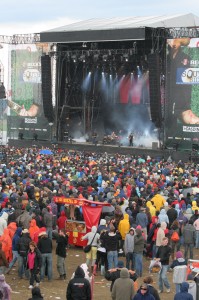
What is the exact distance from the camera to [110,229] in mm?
13719

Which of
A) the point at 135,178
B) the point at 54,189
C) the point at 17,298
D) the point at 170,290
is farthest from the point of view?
the point at 135,178

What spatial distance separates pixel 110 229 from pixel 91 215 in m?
2.18

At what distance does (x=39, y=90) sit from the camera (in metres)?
43.5

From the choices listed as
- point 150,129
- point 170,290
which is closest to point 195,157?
point 150,129

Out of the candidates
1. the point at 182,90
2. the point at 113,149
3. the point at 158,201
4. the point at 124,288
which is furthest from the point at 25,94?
the point at 124,288

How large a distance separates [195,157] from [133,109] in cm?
949

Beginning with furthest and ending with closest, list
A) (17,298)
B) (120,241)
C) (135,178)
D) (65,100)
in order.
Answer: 1. (65,100)
2. (135,178)
3. (120,241)
4. (17,298)

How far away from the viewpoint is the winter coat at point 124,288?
31.2 feet

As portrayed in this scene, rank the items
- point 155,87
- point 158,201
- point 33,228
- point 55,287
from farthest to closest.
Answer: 1. point 155,87
2. point 158,201
3. point 33,228
4. point 55,287

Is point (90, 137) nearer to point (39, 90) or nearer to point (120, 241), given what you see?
point (39, 90)

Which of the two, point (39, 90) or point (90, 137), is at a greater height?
point (39, 90)

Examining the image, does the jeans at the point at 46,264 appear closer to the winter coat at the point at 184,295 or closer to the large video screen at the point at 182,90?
the winter coat at the point at 184,295

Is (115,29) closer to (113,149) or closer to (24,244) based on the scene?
(113,149)

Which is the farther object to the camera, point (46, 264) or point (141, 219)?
point (141, 219)
